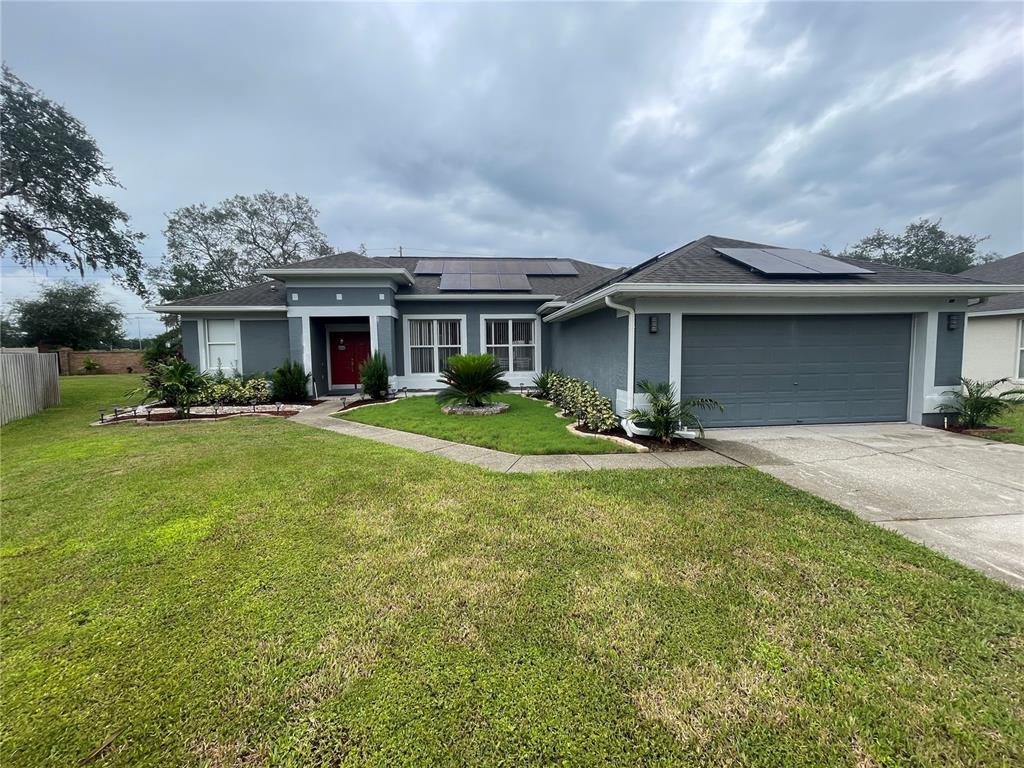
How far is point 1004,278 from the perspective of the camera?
1226 centimetres

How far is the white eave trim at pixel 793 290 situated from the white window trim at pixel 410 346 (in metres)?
6.28

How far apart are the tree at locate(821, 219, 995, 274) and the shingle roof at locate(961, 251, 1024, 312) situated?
1823cm

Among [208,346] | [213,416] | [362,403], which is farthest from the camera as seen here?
[208,346]

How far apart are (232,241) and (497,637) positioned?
108 ft

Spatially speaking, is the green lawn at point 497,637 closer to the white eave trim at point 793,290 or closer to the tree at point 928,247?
the white eave trim at point 793,290

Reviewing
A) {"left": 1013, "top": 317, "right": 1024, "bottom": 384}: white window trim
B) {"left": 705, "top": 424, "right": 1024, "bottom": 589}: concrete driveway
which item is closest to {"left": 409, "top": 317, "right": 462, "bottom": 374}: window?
{"left": 705, "top": 424, "right": 1024, "bottom": 589}: concrete driveway

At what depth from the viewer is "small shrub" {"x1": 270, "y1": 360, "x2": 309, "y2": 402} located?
36.0ft

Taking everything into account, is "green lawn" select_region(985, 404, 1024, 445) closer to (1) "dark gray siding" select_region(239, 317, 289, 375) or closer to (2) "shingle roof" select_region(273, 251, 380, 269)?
(2) "shingle roof" select_region(273, 251, 380, 269)

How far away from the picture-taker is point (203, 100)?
10.6 metres

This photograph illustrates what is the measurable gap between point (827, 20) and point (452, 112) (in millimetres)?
8876

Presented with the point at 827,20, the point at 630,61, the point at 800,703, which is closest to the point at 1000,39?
the point at 827,20

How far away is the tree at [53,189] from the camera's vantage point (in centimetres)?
1311

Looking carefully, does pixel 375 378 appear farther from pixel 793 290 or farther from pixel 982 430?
pixel 982 430

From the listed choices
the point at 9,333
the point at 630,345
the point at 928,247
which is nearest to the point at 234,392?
the point at 630,345
